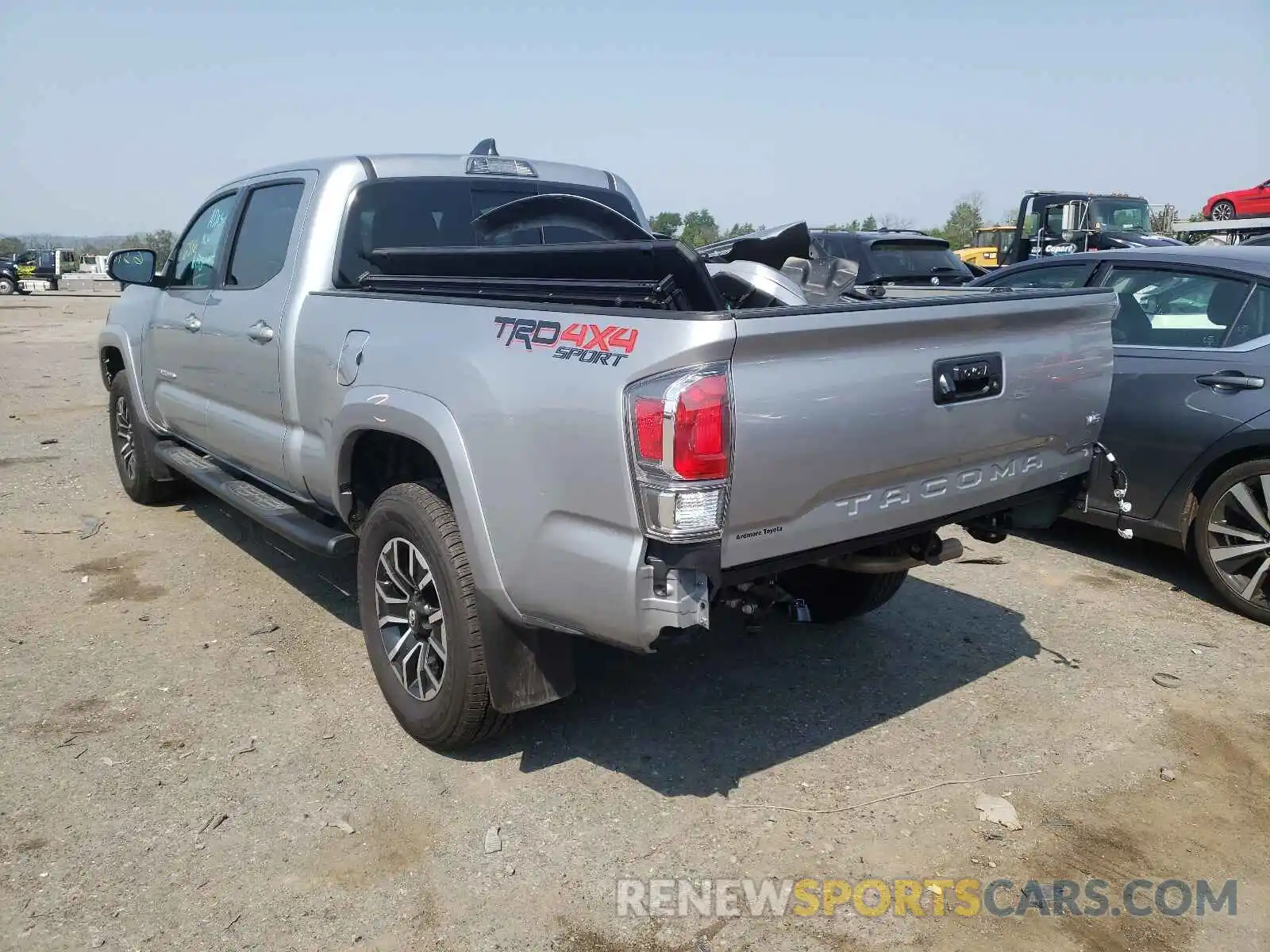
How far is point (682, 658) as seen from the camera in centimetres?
432

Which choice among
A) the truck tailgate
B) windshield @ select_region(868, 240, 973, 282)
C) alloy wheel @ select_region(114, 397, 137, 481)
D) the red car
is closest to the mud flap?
the truck tailgate

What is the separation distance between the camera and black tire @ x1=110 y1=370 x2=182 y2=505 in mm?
6359

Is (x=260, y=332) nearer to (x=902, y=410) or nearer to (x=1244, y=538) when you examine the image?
(x=902, y=410)

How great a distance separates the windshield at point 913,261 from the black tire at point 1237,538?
4937 millimetres

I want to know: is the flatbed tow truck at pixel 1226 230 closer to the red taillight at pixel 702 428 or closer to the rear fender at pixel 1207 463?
the rear fender at pixel 1207 463

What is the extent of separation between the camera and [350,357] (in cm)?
363

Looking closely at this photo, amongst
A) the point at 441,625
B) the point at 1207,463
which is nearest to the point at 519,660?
the point at 441,625

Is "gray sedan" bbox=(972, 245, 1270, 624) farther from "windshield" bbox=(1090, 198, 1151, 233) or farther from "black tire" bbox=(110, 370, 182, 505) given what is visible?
"windshield" bbox=(1090, 198, 1151, 233)

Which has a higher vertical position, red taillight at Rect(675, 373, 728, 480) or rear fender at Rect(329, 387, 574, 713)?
red taillight at Rect(675, 373, 728, 480)

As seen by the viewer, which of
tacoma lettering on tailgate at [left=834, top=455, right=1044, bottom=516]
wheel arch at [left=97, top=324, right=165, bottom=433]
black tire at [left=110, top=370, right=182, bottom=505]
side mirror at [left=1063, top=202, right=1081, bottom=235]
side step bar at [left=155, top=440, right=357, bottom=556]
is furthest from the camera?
side mirror at [left=1063, top=202, right=1081, bottom=235]

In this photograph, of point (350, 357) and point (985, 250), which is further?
point (985, 250)

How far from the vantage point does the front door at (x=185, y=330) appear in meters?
5.16

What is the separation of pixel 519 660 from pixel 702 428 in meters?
1.10

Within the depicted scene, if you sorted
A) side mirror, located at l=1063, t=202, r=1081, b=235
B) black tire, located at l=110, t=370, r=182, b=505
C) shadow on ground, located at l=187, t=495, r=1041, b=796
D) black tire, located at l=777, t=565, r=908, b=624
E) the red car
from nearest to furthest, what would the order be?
shadow on ground, located at l=187, t=495, r=1041, b=796
black tire, located at l=777, t=565, r=908, b=624
black tire, located at l=110, t=370, r=182, b=505
side mirror, located at l=1063, t=202, r=1081, b=235
the red car
